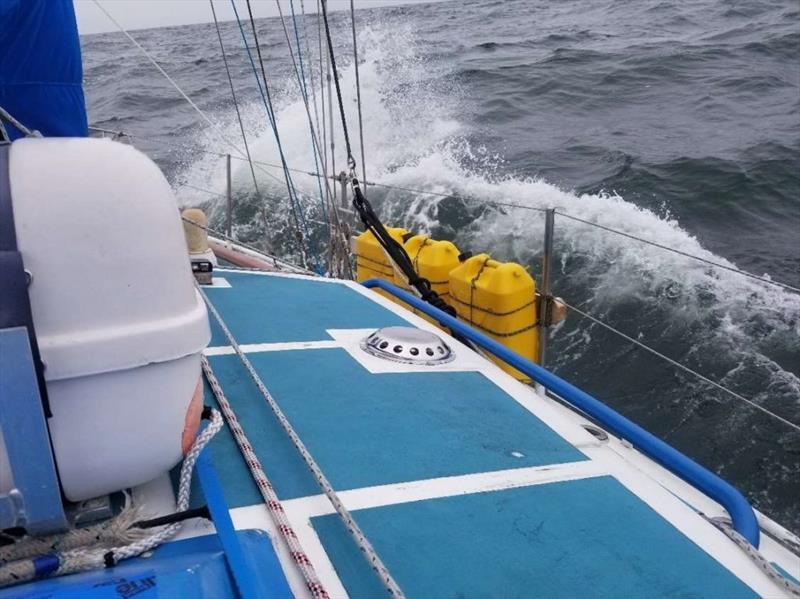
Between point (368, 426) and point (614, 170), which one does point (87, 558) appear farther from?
point (614, 170)

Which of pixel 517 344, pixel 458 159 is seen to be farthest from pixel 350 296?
pixel 458 159

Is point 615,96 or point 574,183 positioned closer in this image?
point 574,183

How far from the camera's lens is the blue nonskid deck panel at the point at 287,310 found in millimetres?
2912

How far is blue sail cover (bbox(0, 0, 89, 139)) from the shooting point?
145cm

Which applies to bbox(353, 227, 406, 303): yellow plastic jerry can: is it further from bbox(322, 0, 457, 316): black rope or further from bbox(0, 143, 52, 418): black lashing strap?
bbox(0, 143, 52, 418): black lashing strap

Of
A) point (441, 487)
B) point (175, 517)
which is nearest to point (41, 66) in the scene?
point (175, 517)

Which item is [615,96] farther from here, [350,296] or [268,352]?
[268,352]

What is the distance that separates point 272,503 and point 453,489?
481 mm

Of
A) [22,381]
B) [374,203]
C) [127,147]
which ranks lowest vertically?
[374,203]

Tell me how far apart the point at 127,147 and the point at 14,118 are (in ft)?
1.05

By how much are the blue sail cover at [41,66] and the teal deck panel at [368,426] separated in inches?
36.5

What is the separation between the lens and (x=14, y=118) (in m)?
1.46

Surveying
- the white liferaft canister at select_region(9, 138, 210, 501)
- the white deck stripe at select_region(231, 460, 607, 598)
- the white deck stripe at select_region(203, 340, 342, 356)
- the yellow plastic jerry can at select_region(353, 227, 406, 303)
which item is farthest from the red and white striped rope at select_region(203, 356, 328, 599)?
the yellow plastic jerry can at select_region(353, 227, 406, 303)

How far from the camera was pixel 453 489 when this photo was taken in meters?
1.81
